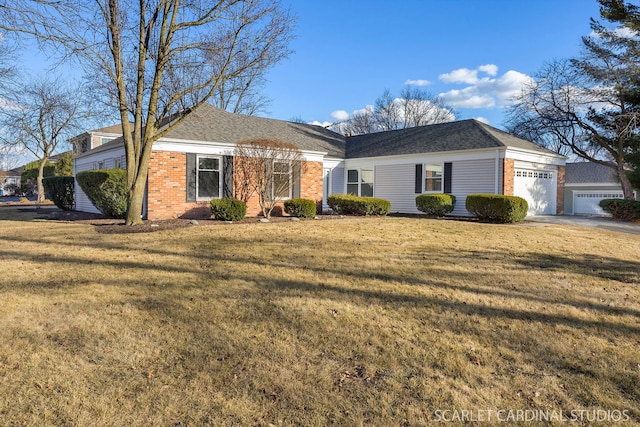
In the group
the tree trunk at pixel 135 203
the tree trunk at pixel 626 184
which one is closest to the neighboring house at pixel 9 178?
the tree trunk at pixel 135 203

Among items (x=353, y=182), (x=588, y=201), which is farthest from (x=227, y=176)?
(x=588, y=201)

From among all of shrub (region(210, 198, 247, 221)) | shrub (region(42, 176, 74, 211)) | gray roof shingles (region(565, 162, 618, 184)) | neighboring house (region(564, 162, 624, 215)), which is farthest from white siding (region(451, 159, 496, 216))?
gray roof shingles (region(565, 162, 618, 184))

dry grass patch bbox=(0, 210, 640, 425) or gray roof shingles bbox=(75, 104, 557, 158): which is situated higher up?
gray roof shingles bbox=(75, 104, 557, 158)

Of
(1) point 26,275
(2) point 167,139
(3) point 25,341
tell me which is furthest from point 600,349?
(2) point 167,139

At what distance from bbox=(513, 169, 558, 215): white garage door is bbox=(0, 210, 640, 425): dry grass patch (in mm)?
9409

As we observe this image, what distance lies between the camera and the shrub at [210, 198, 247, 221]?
42.2 feet

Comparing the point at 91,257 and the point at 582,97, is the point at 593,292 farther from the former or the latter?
the point at 582,97

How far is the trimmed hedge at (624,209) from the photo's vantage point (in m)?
15.6

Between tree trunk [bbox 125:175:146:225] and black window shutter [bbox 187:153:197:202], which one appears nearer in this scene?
tree trunk [bbox 125:175:146:225]

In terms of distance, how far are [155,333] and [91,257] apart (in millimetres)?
3966

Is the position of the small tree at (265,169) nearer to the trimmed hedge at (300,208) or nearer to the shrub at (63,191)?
the trimmed hedge at (300,208)

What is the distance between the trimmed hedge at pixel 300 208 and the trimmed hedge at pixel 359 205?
75.5 inches

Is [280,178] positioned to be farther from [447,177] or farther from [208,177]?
[447,177]

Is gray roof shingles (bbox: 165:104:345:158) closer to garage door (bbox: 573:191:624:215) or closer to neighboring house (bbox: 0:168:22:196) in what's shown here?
garage door (bbox: 573:191:624:215)
